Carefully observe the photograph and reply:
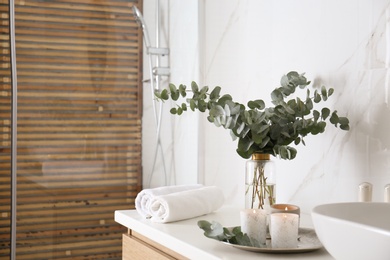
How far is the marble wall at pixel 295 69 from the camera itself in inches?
67.4

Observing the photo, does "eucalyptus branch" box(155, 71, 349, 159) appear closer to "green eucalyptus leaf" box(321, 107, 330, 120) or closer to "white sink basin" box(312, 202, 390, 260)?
"green eucalyptus leaf" box(321, 107, 330, 120)

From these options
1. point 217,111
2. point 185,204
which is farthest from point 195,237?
point 217,111

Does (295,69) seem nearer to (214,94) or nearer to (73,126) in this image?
(214,94)

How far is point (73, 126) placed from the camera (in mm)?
2498

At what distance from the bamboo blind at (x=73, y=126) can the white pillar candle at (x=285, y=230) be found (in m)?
1.23

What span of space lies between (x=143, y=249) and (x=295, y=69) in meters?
0.79

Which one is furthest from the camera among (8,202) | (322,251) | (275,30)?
(8,202)

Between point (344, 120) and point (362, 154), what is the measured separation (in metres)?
0.11

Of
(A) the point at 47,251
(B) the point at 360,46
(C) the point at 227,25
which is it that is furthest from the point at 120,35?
(B) the point at 360,46

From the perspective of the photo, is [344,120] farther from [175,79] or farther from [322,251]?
[175,79]

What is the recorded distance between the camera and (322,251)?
4.78ft

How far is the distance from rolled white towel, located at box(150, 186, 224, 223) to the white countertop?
22 mm

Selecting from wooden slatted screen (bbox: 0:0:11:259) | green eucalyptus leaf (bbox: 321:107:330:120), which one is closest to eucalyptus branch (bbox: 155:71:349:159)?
green eucalyptus leaf (bbox: 321:107:330:120)

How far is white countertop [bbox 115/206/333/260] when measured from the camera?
56.0 inches
